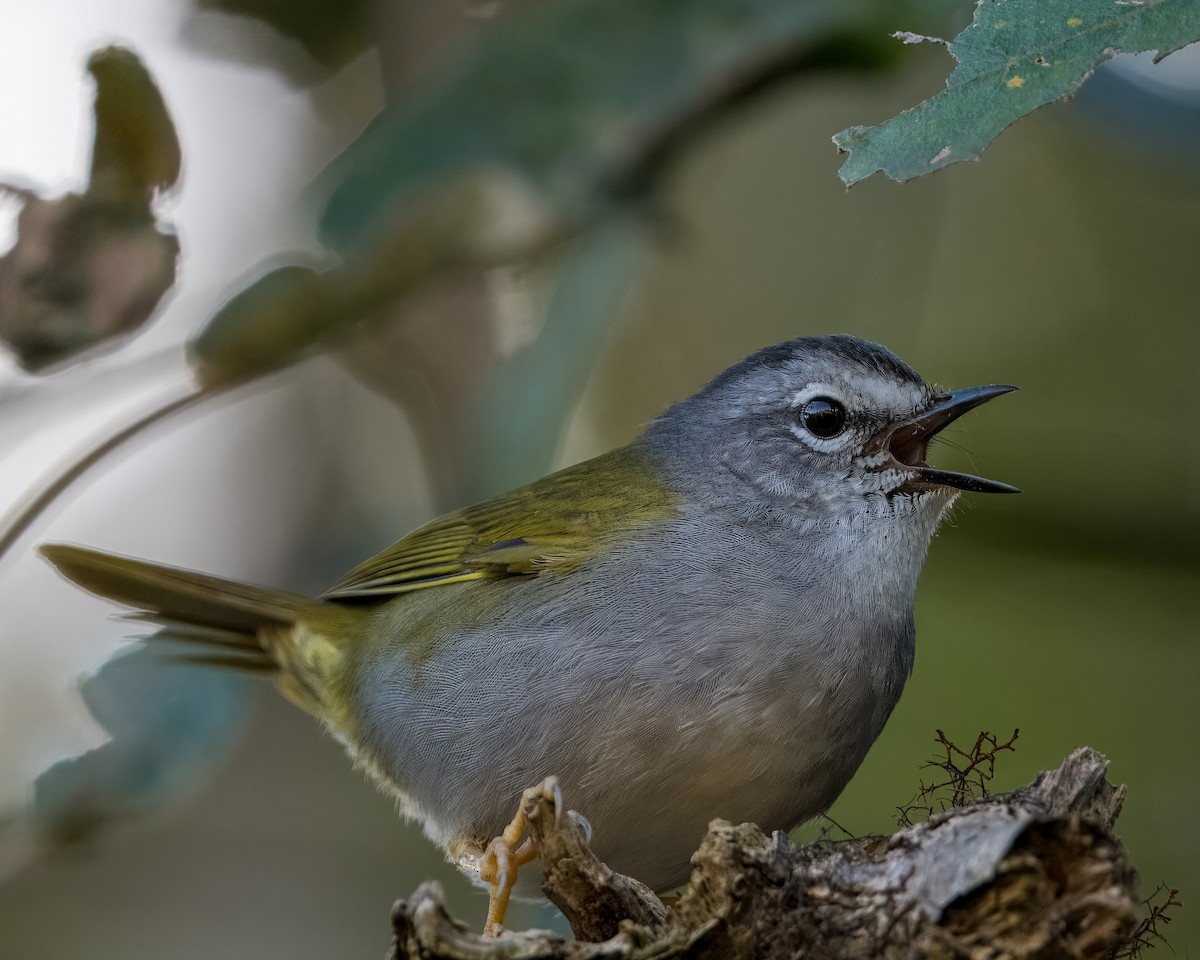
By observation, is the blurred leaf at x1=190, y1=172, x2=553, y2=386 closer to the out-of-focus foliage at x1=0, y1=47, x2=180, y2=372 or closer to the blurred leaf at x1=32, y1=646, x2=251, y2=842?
the out-of-focus foliage at x1=0, y1=47, x2=180, y2=372

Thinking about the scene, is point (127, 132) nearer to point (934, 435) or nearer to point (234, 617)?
point (234, 617)

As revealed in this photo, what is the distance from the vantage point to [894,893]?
179 centimetres

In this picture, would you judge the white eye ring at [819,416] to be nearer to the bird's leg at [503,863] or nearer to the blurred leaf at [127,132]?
the bird's leg at [503,863]

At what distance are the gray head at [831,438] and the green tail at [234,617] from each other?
3.86ft

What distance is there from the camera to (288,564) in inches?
217

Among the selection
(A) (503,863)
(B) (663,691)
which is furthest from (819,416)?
(A) (503,863)

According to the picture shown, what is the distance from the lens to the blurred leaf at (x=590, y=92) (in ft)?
13.0

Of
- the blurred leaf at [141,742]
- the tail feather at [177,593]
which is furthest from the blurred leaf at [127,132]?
the blurred leaf at [141,742]

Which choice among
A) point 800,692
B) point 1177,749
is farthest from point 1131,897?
point 1177,749

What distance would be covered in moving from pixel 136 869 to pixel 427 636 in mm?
3640

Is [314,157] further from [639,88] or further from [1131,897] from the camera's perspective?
[1131,897]

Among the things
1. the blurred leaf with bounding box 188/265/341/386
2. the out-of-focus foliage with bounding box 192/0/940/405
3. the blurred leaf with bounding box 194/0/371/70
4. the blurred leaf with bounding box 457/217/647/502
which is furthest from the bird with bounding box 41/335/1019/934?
the blurred leaf with bounding box 194/0/371/70

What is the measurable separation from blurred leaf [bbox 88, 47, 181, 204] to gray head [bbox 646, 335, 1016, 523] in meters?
1.56

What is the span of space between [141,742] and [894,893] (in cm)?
272
